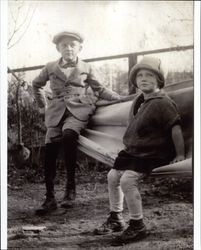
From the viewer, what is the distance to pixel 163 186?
1.81 meters

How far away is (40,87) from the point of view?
6.03 ft

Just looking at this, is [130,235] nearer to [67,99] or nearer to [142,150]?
[142,150]

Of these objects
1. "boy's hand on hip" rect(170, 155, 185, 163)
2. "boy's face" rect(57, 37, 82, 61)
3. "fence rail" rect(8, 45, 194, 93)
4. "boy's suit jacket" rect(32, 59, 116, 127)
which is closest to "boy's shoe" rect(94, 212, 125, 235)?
"boy's hand on hip" rect(170, 155, 185, 163)

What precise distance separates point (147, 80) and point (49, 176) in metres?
0.60

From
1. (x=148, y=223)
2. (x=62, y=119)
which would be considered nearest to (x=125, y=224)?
(x=148, y=223)

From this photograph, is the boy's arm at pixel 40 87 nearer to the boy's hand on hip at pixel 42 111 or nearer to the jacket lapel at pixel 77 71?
the boy's hand on hip at pixel 42 111

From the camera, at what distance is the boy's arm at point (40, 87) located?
1.83 m

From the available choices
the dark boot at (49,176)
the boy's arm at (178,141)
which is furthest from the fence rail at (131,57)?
the dark boot at (49,176)

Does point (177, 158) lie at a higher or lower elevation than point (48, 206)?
higher

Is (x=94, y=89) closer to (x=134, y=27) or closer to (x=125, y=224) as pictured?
(x=134, y=27)

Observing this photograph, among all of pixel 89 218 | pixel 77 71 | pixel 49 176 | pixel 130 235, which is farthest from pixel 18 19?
pixel 130 235

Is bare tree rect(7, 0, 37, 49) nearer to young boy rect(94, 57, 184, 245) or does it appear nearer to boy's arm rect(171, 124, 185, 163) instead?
young boy rect(94, 57, 184, 245)

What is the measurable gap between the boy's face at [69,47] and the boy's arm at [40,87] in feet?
0.36

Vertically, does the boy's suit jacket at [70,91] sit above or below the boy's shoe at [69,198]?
above
